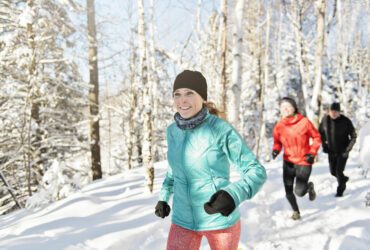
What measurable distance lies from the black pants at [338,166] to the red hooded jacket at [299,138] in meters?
1.78

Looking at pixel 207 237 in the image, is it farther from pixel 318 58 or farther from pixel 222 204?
pixel 318 58

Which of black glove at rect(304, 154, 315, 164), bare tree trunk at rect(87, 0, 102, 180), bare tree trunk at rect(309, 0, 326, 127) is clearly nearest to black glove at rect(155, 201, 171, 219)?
black glove at rect(304, 154, 315, 164)

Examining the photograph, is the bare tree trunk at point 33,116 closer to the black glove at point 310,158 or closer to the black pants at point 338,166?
the black glove at point 310,158

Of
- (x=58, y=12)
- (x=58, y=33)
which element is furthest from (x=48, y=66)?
(x=58, y=12)

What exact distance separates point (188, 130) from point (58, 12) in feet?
36.0

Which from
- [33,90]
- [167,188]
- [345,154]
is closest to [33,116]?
[33,90]

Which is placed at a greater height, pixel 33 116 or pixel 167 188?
pixel 167 188

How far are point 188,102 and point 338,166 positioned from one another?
5.67m

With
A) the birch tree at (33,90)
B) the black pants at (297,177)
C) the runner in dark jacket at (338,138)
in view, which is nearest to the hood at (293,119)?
the black pants at (297,177)

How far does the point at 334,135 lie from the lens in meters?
6.61

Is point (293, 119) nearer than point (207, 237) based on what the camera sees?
No

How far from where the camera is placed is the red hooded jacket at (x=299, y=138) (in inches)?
208

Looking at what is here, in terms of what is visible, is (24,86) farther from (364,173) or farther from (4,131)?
(364,173)

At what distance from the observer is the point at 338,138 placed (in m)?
6.58
